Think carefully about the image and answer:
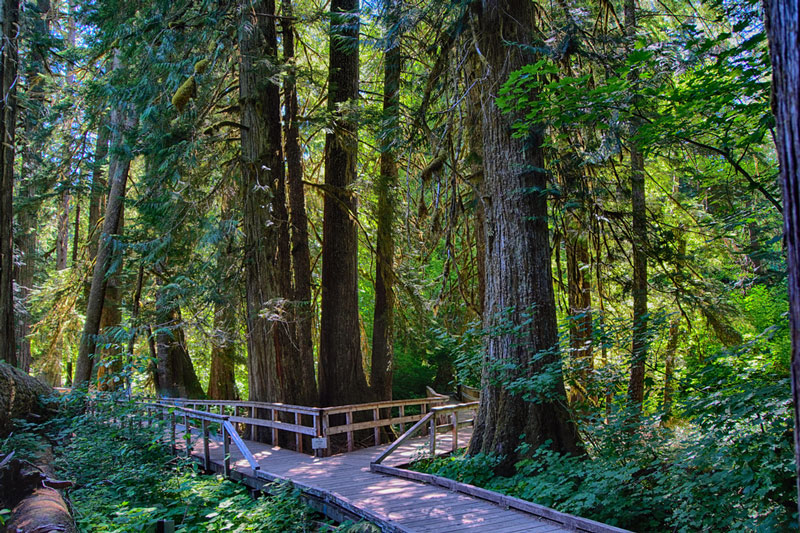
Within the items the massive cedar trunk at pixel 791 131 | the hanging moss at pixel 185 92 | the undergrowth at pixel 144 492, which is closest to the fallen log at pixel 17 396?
the undergrowth at pixel 144 492

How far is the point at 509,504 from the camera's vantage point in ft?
21.3

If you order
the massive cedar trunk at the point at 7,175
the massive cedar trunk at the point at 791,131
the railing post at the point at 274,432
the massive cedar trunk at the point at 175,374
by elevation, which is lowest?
the railing post at the point at 274,432

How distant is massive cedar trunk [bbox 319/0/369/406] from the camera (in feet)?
43.8

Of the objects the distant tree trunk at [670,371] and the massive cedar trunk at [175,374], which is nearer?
the distant tree trunk at [670,371]

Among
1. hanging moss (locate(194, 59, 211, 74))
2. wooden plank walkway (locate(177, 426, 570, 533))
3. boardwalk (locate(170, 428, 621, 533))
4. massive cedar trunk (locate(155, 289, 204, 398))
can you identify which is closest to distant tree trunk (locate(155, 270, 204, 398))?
massive cedar trunk (locate(155, 289, 204, 398))

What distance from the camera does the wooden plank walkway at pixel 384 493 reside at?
5.96 m

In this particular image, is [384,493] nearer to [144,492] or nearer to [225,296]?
[144,492]

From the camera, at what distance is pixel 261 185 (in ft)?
39.0

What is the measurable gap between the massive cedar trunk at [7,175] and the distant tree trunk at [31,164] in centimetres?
116

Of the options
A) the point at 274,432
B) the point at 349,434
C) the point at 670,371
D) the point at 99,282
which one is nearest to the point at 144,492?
the point at 349,434

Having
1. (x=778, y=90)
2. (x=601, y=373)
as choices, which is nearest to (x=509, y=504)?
(x=601, y=373)

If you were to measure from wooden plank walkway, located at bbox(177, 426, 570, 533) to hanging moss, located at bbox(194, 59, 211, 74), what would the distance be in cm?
774

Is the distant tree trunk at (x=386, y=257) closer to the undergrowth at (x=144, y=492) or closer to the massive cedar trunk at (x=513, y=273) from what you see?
the massive cedar trunk at (x=513, y=273)

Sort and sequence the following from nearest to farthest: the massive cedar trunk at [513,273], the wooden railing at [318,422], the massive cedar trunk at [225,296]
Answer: the massive cedar trunk at [513,273], the massive cedar trunk at [225,296], the wooden railing at [318,422]
